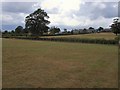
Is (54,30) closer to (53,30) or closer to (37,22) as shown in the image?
(53,30)

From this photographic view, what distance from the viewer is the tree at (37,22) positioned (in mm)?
101125

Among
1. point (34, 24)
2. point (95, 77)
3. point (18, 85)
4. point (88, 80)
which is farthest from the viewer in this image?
point (34, 24)

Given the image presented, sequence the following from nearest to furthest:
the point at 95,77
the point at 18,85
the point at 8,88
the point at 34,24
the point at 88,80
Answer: the point at 8,88 → the point at 18,85 → the point at 88,80 → the point at 95,77 → the point at 34,24

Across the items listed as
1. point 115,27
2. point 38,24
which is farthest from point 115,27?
point 38,24

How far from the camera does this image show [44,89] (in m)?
9.84

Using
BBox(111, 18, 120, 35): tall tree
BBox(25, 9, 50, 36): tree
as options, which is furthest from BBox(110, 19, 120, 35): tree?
BBox(25, 9, 50, 36): tree

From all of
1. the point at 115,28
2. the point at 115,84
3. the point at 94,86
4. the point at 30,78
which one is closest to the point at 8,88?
the point at 30,78

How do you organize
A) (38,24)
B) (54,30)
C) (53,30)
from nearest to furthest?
(38,24)
(53,30)
(54,30)

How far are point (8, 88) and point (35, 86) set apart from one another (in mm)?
1241

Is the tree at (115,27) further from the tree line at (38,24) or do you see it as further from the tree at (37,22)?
the tree at (37,22)

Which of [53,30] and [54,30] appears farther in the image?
[54,30]

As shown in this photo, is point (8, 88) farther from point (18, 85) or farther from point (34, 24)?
point (34, 24)

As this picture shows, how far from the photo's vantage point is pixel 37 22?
334 feet

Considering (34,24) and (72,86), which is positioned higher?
(34,24)
